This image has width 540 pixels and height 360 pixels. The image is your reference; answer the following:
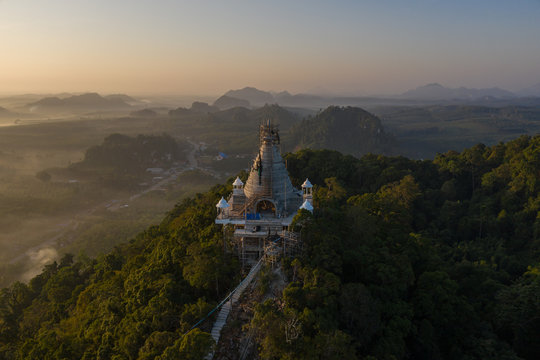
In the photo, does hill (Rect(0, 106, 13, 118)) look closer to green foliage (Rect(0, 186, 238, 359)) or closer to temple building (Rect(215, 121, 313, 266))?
green foliage (Rect(0, 186, 238, 359))

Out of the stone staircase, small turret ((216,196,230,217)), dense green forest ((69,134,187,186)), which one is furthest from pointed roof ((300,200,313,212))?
dense green forest ((69,134,187,186))

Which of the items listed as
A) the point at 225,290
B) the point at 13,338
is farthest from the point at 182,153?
the point at 225,290

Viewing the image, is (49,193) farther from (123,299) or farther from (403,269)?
(403,269)

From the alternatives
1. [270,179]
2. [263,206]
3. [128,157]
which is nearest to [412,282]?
[263,206]

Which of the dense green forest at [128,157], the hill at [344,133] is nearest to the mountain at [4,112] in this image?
the dense green forest at [128,157]

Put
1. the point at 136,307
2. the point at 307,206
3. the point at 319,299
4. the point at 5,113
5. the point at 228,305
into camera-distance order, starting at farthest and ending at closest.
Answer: the point at 5,113, the point at 307,206, the point at 136,307, the point at 228,305, the point at 319,299

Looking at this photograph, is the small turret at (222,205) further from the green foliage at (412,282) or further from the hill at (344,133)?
the hill at (344,133)

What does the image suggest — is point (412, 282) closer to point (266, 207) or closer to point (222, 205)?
point (266, 207)
